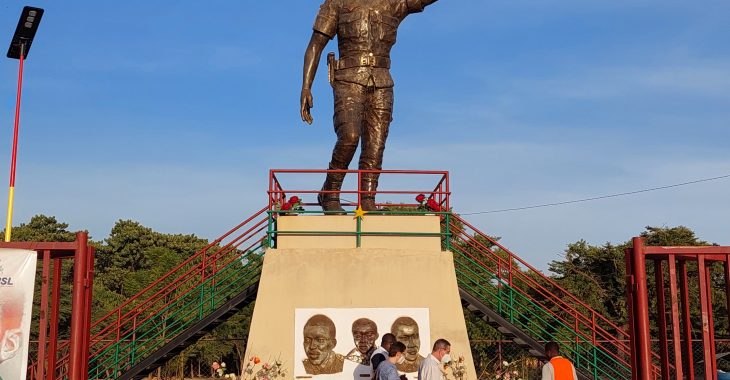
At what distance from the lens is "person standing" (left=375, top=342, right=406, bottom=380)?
882 centimetres

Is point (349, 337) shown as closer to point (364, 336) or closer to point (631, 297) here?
point (364, 336)

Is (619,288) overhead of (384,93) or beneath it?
beneath

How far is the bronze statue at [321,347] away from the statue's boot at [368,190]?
93.3 inches

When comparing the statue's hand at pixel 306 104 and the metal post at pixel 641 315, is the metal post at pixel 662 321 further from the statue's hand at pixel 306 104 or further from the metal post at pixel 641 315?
the statue's hand at pixel 306 104

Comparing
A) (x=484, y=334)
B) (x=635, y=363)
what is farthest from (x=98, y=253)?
(x=635, y=363)

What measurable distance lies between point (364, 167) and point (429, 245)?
2065mm

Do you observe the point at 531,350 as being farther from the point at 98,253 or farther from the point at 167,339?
the point at 98,253

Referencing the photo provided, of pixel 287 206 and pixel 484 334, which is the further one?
pixel 484 334

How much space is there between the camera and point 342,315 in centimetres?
1277

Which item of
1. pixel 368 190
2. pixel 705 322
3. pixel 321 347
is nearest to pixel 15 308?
pixel 321 347

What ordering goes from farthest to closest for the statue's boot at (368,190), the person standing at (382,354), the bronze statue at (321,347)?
the statue's boot at (368,190) < the bronze statue at (321,347) < the person standing at (382,354)

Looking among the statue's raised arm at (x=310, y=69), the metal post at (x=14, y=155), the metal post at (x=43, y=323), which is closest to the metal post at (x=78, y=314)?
the metal post at (x=43, y=323)

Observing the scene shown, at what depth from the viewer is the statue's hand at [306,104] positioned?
47.9ft

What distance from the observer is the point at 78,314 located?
794 centimetres
